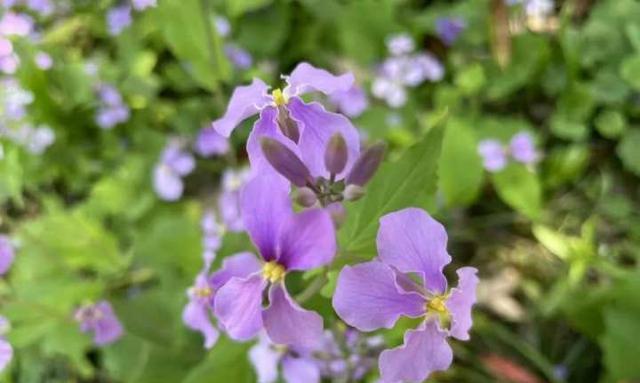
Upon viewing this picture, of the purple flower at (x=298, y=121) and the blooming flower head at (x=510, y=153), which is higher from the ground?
the purple flower at (x=298, y=121)

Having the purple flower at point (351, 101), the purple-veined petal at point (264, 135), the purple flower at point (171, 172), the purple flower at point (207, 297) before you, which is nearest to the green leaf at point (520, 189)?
the purple flower at point (351, 101)

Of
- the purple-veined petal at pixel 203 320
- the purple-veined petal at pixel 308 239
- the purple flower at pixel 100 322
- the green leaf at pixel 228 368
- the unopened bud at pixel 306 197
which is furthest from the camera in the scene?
the purple flower at pixel 100 322

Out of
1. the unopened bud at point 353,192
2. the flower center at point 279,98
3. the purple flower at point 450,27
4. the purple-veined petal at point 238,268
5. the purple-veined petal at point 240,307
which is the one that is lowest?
the purple flower at point 450,27

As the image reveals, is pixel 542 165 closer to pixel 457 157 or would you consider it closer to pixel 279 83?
pixel 457 157

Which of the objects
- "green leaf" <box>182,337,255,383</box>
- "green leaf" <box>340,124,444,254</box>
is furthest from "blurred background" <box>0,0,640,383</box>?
"green leaf" <box>340,124,444,254</box>

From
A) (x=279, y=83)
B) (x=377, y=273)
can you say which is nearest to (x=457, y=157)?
(x=279, y=83)

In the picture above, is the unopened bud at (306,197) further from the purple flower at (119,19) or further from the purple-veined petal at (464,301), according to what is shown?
the purple flower at (119,19)

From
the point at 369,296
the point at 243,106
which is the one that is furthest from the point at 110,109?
the point at 369,296
